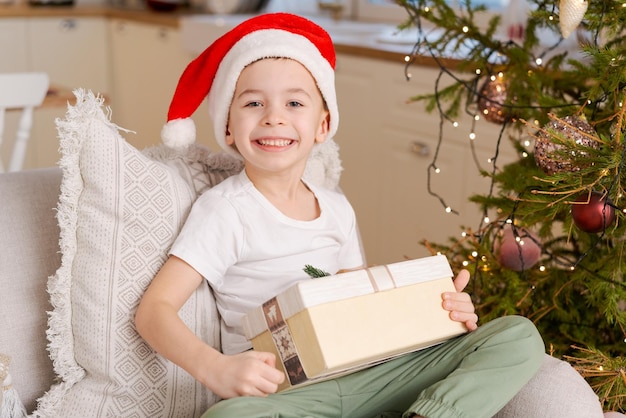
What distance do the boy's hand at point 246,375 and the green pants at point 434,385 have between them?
0.07ft

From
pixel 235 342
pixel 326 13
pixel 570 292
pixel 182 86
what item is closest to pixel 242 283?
pixel 235 342

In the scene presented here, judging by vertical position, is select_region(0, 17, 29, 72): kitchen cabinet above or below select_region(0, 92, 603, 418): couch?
below

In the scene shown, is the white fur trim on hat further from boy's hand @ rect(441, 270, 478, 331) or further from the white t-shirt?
boy's hand @ rect(441, 270, 478, 331)

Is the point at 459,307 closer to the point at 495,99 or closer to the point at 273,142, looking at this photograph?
the point at 273,142

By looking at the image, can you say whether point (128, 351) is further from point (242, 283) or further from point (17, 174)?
point (17, 174)

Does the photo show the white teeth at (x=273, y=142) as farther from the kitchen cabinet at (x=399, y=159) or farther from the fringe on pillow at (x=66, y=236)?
the kitchen cabinet at (x=399, y=159)

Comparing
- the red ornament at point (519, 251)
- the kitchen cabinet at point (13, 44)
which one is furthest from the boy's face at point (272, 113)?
the kitchen cabinet at point (13, 44)

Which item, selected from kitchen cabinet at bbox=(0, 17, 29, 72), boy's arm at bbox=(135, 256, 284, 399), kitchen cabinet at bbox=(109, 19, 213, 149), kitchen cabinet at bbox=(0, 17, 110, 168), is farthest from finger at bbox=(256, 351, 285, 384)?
kitchen cabinet at bbox=(0, 17, 29, 72)

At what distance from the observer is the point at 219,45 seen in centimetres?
141

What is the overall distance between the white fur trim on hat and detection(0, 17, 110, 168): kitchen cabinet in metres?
2.83

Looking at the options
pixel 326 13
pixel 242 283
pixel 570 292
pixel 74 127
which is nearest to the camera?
pixel 74 127

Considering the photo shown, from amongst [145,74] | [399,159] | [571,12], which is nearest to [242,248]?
[571,12]

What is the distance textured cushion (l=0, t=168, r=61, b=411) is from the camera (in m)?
1.33

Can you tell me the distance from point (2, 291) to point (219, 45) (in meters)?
0.53
